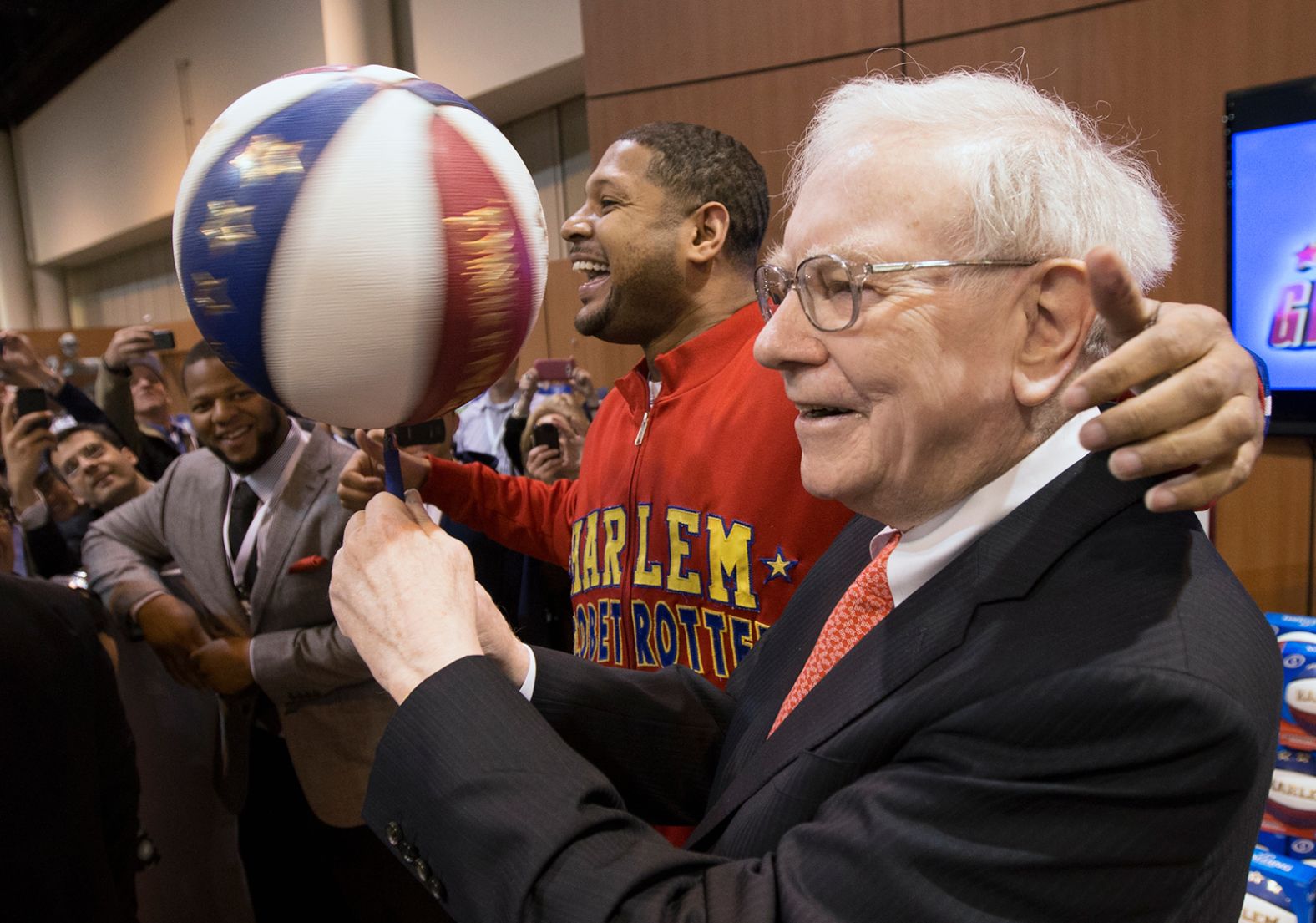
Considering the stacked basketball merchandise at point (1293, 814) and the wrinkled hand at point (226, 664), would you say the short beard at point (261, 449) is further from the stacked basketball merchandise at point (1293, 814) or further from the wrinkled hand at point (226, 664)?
the stacked basketball merchandise at point (1293, 814)

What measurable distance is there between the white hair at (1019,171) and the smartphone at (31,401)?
2516mm

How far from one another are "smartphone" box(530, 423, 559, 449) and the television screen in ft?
6.25

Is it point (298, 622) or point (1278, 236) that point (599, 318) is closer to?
point (298, 622)

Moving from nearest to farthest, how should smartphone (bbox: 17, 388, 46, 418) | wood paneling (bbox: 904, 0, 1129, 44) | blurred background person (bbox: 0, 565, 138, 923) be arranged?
blurred background person (bbox: 0, 565, 138, 923) → smartphone (bbox: 17, 388, 46, 418) → wood paneling (bbox: 904, 0, 1129, 44)

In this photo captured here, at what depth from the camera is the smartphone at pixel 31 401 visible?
2.47 meters

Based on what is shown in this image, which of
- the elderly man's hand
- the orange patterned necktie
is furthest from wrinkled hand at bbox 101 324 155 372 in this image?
the elderly man's hand

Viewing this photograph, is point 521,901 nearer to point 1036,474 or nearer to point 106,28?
point 1036,474

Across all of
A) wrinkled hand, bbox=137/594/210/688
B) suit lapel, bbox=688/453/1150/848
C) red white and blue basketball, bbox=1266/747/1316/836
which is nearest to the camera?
suit lapel, bbox=688/453/1150/848

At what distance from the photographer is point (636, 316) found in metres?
1.71

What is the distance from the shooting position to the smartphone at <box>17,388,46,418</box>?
247 cm

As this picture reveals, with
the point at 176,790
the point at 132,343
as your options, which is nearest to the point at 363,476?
the point at 176,790

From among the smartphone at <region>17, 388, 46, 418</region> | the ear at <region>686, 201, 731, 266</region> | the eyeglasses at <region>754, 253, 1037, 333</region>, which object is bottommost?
the smartphone at <region>17, 388, 46, 418</region>

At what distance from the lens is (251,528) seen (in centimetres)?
212

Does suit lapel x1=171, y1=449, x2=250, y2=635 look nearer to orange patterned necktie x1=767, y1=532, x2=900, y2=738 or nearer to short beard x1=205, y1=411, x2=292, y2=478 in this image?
short beard x1=205, y1=411, x2=292, y2=478
